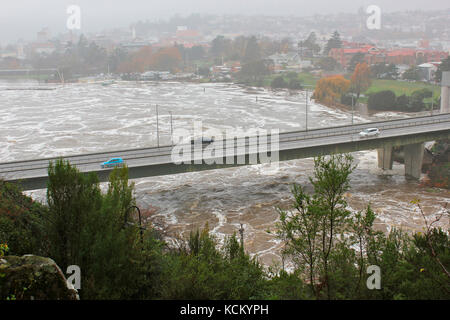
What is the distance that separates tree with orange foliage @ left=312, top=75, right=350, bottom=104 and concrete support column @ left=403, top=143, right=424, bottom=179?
18.0 m

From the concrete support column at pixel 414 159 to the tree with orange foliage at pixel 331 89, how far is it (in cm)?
1799

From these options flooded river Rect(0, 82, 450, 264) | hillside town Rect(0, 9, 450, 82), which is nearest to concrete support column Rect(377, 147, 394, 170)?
flooded river Rect(0, 82, 450, 264)

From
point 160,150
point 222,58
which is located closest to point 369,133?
point 160,150

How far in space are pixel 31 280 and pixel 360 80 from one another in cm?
3728

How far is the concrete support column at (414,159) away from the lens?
1711 cm

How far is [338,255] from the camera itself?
5.88m

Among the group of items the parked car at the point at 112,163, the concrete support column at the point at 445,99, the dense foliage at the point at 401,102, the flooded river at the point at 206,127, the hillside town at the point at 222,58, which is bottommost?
the flooded river at the point at 206,127

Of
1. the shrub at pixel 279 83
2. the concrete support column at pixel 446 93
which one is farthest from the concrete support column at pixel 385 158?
the shrub at pixel 279 83

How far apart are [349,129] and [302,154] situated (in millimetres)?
3835

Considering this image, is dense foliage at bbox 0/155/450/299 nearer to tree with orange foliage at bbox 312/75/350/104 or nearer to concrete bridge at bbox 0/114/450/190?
concrete bridge at bbox 0/114/450/190

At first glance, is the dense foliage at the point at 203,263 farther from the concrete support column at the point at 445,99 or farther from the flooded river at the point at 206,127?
the concrete support column at the point at 445,99
